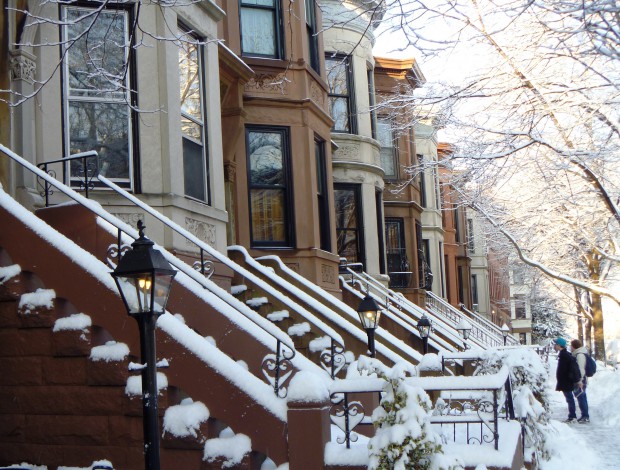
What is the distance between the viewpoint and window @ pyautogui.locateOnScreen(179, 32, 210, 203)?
10469mm

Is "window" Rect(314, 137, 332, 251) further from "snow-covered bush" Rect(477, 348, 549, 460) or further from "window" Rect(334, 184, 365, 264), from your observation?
"snow-covered bush" Rect(477, 348, 549, 460)

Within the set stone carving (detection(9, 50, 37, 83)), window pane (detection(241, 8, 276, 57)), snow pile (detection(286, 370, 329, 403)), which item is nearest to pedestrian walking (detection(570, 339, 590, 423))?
window pane (detection(241, 8, 276, 57))

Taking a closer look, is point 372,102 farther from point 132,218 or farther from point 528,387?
point 132,218

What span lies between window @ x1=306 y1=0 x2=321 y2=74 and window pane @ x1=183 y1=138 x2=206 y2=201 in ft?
20.7

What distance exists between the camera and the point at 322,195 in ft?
54.2

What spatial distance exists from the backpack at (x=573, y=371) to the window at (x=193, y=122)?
9908 millimetres

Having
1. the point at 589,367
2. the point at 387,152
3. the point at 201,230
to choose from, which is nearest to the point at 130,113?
the point at 201,230

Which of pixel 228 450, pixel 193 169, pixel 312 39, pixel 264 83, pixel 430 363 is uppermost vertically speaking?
pixel 312 39

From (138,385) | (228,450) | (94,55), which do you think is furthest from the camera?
(94,55)

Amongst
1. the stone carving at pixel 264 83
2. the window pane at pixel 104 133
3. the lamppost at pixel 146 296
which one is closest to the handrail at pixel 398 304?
the stone carving at pixel 264 83

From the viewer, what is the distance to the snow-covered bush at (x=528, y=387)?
10992mm

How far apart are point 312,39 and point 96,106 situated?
7.90 metres

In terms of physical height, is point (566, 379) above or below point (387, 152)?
below

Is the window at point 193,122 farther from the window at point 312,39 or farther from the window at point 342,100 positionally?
the window at point 342,100
